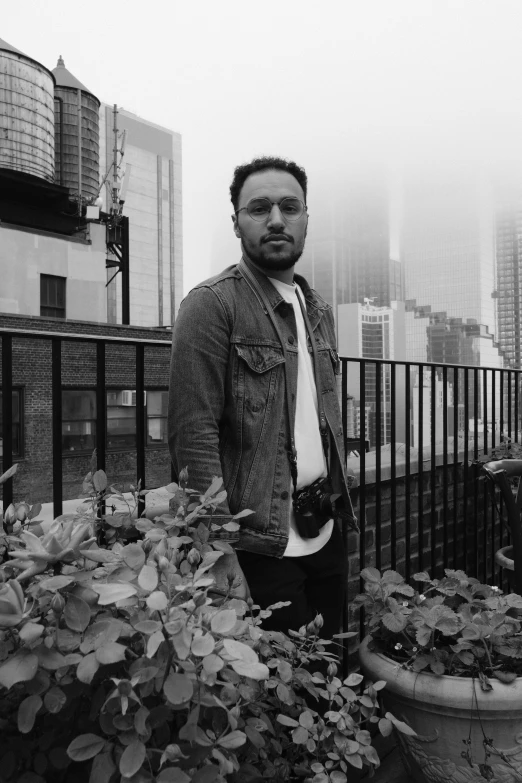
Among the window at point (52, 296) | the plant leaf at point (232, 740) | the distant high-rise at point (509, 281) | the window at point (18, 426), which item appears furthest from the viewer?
the window at point (52, 296)

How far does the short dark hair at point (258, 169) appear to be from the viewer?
5.75 ft

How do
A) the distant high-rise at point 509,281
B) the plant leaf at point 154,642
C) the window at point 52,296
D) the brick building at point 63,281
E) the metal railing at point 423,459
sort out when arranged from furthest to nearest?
the window at point 52,296, the brick building at point 63,281, the distant high-rise at point 509,281, the metal railing at point 423,459, the plant leaf at point 154,642

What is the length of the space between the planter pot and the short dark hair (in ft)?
4.76

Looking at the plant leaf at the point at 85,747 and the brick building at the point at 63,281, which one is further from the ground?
the brick building at the point at 63,281

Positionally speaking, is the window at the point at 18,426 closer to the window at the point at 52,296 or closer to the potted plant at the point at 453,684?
the window at the point at 52,296

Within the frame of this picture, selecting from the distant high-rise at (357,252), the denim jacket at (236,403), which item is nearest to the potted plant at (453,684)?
the denim jacket at (236,403)

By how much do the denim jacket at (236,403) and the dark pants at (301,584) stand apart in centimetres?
6

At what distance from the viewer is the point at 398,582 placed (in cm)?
182

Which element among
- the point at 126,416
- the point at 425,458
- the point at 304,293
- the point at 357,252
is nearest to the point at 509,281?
the point at 425,458

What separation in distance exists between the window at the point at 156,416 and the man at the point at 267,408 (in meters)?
20.9

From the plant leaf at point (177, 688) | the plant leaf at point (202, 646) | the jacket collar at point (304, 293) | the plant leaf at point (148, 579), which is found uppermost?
the jacket collar at point (304, 293)

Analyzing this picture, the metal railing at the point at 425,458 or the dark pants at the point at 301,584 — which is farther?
the metal railing at the point at 425,458

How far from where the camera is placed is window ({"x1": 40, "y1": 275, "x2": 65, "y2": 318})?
21.8m

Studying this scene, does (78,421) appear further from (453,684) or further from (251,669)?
(251,669)
